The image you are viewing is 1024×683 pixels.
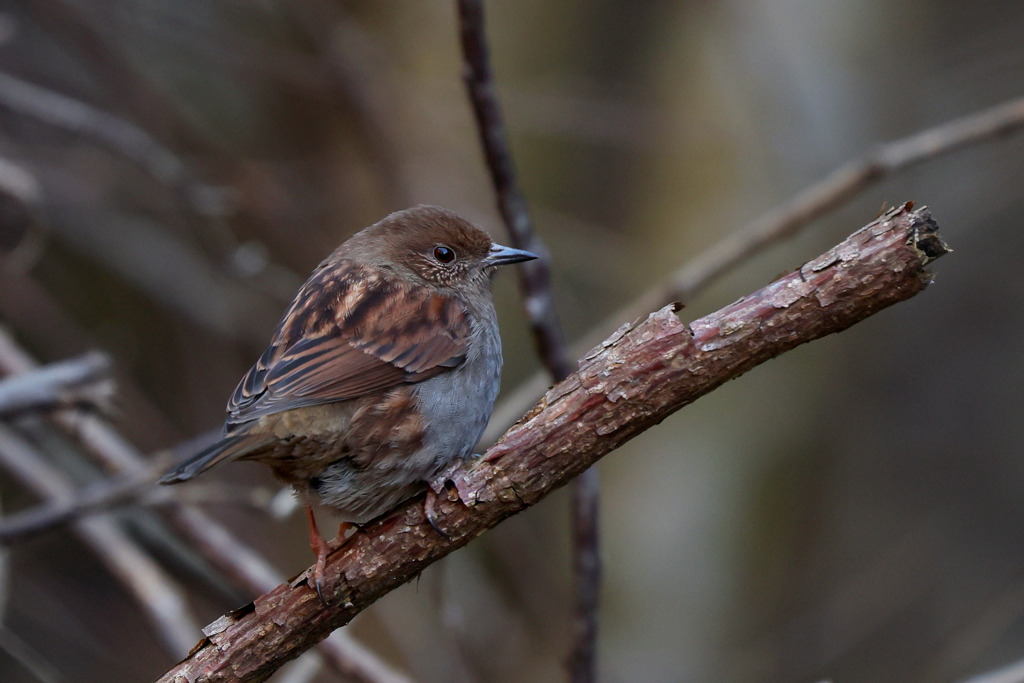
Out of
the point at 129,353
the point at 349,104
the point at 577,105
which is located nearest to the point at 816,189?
the point at 577,105

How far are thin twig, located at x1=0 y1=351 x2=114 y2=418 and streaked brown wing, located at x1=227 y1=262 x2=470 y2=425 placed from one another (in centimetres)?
57

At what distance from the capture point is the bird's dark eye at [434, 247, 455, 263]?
384 centimetres

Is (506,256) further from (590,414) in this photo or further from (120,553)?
(120,553)

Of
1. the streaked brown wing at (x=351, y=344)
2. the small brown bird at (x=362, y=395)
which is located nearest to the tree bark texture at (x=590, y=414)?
the small brown bird at (x=362, y=395)

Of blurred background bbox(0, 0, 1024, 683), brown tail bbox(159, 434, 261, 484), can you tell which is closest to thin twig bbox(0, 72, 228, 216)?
blurred background bbox(0, 0, 1024, 683)

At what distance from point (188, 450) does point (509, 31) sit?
3785 millimetres

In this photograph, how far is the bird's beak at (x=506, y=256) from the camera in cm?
354

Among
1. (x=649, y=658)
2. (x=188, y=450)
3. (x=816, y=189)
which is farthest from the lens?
(x=649, y=658)

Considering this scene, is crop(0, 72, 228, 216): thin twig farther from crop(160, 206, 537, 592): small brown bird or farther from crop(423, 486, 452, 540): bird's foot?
crop(423, 486, 452, 540): bird's foot

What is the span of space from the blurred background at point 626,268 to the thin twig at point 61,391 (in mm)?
2326

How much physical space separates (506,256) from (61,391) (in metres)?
1.75

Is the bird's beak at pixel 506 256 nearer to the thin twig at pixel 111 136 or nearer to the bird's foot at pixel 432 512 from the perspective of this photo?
the bird's foot at pixel 432 512

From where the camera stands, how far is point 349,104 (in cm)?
582

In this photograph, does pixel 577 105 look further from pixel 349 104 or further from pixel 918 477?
pixel 918 477
